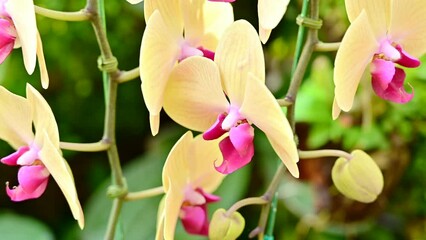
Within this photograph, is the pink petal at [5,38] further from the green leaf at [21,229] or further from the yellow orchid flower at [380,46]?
the green leaf at [21,229]

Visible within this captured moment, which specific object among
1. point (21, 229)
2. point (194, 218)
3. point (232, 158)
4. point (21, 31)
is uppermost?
point (21, 31)

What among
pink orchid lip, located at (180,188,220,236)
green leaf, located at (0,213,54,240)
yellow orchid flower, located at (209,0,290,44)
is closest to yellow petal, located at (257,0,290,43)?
yellow orchid flower, located at (209,0,290,44)

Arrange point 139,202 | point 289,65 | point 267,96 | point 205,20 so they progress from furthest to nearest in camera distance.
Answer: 1. point 289,65
2. point 139,202
3. point 205,20
4. point 267,96

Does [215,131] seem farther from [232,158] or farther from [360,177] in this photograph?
[360,177]

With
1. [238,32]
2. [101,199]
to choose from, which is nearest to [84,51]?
[101,199]

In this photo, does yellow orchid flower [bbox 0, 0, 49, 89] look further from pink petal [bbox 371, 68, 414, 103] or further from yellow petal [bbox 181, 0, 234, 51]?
pink petal [bbox 371, 68, 414, 103]

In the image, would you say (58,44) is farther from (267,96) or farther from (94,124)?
(267,96)

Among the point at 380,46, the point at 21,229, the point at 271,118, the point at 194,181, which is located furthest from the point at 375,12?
A: the point at 21,229
